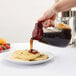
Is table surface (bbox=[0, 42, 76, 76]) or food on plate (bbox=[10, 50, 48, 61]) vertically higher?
food on plate (bbox=[10, 50, 48, 61])

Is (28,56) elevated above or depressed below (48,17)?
below

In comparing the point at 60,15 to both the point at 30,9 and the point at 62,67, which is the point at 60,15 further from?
the point at 30,9

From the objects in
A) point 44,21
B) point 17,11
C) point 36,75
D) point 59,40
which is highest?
point 17,11

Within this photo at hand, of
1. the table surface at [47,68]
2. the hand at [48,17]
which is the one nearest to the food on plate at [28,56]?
the table surface at [47,68]

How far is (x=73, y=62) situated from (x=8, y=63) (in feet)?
1.11

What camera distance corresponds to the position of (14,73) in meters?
0.84

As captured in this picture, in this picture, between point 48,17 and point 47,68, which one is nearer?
point 47,68

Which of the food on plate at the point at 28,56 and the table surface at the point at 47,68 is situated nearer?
the table surface at the point at 47,68

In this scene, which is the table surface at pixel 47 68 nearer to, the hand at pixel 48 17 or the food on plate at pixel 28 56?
the food on plate at pixel 28 56

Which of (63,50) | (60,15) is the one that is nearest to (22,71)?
(63,50)

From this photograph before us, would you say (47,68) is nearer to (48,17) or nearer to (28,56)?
(28,56)

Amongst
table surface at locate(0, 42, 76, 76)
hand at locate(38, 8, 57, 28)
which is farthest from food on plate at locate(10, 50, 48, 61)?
hand at locate(38, 8, 57, 28)

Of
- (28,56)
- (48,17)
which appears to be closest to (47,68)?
(28,56)

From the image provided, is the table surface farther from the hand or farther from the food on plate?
the hand
